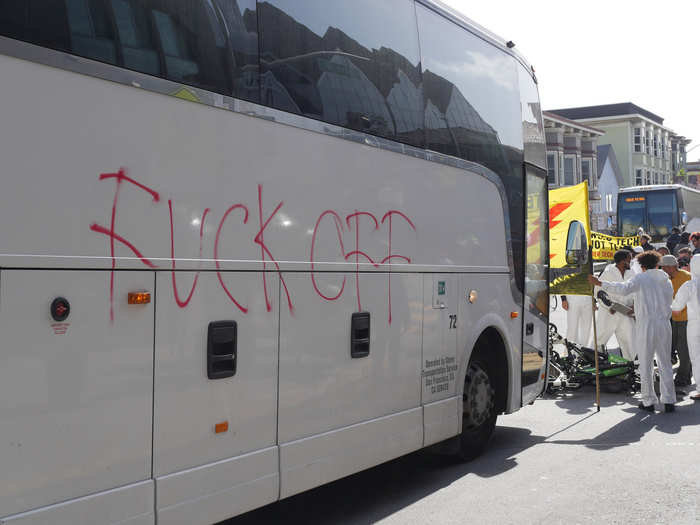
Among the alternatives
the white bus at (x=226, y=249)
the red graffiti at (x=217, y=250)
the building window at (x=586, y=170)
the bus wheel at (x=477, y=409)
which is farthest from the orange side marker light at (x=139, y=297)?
the building window at (x=586, y=170)

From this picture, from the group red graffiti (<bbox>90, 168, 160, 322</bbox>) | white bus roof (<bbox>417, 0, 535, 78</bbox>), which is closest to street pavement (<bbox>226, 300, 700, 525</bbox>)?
red graffiti (<bbox>90, 168, 160, 322</bbox>)

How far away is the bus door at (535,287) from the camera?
29.0 feet

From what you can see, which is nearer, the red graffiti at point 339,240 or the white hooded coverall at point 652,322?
the red graffiti at point 339,240

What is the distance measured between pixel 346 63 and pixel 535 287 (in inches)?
165

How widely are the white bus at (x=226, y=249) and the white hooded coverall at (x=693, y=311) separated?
4953 mm

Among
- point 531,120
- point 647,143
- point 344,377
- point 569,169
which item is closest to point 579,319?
point 531,120

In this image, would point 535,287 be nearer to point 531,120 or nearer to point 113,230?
point 531,120

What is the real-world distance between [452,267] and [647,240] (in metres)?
11.1

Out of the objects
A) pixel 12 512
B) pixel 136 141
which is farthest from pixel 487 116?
pixel 12 512

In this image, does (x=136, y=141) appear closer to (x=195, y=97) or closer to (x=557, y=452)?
(x=195, y=97)

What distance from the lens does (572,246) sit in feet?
34.6

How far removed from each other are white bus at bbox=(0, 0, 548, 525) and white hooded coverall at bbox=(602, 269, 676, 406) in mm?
3687

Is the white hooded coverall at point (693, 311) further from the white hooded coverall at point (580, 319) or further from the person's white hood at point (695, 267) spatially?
the white hooded coverall at point (580, 319)

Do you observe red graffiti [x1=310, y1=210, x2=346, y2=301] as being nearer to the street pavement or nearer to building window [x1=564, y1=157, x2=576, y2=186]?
the street pavement
